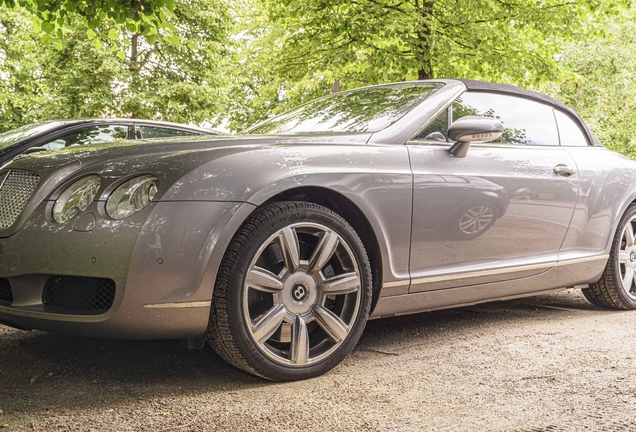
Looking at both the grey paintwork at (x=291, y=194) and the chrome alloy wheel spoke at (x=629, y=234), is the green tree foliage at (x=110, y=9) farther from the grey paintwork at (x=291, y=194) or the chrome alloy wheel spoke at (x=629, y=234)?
the chrome alloy wheel spoke at (x=629, y=234)

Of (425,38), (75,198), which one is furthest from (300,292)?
(425,38)

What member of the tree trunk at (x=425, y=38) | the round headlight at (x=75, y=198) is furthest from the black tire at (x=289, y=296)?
the tree trunk at (x=425, y=38)

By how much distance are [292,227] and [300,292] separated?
306 millimetres

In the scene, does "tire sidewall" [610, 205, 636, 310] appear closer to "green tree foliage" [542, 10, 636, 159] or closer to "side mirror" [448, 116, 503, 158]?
"side mirror" [448, 116, 503, 158]

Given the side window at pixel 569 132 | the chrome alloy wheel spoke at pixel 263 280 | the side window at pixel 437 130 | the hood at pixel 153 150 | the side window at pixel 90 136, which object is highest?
the hood at pixel 153 150

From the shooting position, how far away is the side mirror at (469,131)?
3.67 m

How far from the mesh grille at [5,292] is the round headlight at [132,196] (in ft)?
2.08

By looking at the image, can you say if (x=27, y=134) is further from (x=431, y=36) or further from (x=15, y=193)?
(x=431, y=36)

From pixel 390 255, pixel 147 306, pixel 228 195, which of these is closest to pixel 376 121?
pixel 390 255

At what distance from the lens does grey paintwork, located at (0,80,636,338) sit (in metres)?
2.75

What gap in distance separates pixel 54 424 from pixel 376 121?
2.22 m

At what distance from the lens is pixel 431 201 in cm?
354

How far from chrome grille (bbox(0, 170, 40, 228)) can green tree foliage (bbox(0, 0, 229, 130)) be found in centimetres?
1692

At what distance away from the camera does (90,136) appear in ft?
25.5
